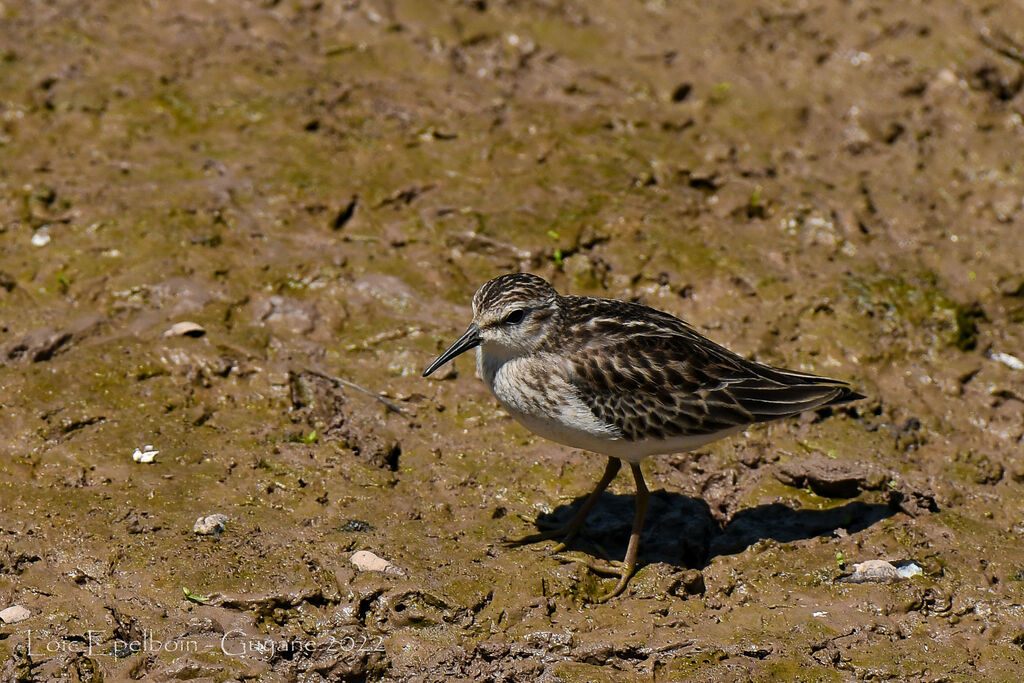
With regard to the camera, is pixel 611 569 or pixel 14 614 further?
pixel 611 569

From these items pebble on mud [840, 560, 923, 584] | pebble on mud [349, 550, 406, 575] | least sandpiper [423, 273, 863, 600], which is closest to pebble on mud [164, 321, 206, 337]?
least sandpiper [423, 273, 863, 600]

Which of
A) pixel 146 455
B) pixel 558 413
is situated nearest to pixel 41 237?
pixel 146 455

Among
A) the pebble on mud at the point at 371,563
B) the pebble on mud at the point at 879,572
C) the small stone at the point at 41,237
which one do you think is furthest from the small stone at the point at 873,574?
the small stone at the point at 41,237

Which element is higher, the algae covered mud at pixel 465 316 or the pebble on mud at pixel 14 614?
the algae covered mud at pixel 465 316

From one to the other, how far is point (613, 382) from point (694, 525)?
4.60ft

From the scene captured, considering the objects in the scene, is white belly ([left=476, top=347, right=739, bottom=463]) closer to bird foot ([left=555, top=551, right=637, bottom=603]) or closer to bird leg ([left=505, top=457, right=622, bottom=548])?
bird leg ([left=505, top=457, right=622, bottom=548])

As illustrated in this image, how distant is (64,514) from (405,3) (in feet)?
25.3

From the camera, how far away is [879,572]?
729 cm

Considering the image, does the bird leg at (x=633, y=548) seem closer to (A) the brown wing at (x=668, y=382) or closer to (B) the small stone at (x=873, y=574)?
(A) the brown wing at (x=668, y=382)

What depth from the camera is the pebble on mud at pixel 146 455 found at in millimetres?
7668

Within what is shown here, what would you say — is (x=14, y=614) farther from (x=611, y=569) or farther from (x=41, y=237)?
(x=41, y=237)

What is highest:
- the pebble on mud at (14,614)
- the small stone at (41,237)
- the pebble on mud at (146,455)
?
the small stone at (41,237)

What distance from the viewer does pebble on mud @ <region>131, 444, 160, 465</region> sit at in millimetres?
7668

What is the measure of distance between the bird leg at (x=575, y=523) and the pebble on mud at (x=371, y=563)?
2.80 ft
